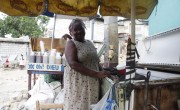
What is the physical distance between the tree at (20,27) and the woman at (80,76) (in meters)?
20.7

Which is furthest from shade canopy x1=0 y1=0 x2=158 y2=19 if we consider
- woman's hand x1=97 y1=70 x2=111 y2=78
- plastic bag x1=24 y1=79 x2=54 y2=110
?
plastic bag x1=24 y1=79 x2=54 y2=110

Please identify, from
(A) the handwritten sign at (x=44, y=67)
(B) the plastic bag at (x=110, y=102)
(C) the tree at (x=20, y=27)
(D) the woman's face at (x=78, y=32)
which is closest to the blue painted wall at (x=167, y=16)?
(D) the woman's face at (x=78, y=32)

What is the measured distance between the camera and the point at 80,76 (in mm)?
2742

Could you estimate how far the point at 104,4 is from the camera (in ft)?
10.3

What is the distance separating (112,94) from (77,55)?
0.90 metres

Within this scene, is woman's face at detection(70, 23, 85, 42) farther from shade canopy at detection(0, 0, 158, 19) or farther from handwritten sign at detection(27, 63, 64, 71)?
handwritten sign at detection(27, 63, 64, 71)

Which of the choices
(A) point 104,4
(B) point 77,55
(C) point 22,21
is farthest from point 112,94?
(C) point 22,21

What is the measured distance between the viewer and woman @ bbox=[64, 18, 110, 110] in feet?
8.78

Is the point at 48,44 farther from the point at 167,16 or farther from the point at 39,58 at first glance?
the point at 167,16

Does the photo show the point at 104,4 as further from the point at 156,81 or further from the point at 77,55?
the point at 156,81

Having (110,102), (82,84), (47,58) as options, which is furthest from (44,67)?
(110,102)

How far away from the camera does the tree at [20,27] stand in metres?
22.2

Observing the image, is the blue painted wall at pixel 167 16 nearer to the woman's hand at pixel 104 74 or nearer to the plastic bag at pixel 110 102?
the woman's hand at pixel 104 74

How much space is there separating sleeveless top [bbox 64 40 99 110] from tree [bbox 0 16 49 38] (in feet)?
68.3
